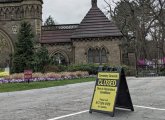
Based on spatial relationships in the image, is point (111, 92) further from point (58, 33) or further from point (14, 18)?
point (14, 18)

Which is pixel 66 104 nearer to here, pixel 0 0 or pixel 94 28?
pixel 94 28

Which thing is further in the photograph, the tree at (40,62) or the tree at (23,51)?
the tree at (23,51)

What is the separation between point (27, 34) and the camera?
39312 millimetres

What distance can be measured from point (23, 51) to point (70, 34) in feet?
25.8

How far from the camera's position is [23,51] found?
127 feet

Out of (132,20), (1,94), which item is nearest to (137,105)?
(1,94)

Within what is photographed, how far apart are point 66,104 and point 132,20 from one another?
40840 millimetres

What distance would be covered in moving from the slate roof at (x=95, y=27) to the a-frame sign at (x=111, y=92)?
30.7 m

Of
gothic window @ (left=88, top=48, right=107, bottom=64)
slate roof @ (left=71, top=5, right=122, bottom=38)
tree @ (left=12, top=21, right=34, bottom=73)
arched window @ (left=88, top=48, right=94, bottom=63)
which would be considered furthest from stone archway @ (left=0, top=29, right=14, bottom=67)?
gothic window @ (left=88, top=48, right=107, bottom=64)

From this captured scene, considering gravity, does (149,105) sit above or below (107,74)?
below

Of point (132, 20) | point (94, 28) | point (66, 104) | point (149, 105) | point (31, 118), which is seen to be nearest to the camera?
point (31, 118)

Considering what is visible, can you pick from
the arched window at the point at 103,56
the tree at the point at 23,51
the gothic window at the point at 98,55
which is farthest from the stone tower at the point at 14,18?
the arched window at the point at 103,56

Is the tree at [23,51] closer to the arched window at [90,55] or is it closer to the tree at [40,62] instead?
the tree at [40,62]

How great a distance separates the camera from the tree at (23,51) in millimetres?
37219
